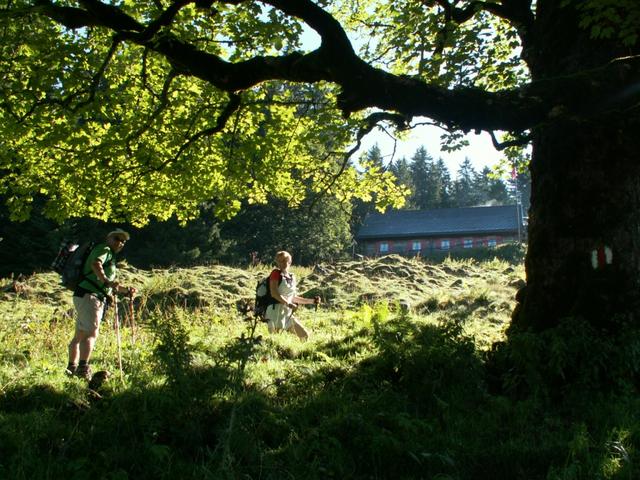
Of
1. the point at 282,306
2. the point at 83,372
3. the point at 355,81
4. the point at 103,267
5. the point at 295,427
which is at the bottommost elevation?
the point at 295,427

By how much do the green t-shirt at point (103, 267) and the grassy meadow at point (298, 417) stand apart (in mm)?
922

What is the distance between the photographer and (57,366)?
20.5ft

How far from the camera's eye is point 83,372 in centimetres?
599

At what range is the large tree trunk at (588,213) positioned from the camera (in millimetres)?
5609

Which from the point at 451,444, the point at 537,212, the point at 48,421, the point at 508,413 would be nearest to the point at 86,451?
the point at 48,421

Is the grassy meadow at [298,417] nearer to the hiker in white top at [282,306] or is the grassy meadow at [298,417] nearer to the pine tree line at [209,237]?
the hiker in white top at [282,306]

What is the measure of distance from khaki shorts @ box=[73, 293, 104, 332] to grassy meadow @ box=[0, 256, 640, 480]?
0.52 metres

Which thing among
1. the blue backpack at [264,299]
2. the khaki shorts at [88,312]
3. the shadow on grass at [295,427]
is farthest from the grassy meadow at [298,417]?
the blue backpack at [264,299]

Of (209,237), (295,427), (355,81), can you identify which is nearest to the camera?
(295,427)

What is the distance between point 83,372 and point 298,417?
2798mm

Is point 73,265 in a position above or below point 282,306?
above

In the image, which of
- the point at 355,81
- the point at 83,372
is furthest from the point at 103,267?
the point at 355,81

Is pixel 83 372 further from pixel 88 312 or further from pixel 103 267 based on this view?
pixel 103 267

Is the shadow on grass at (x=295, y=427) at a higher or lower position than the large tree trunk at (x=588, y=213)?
lower
